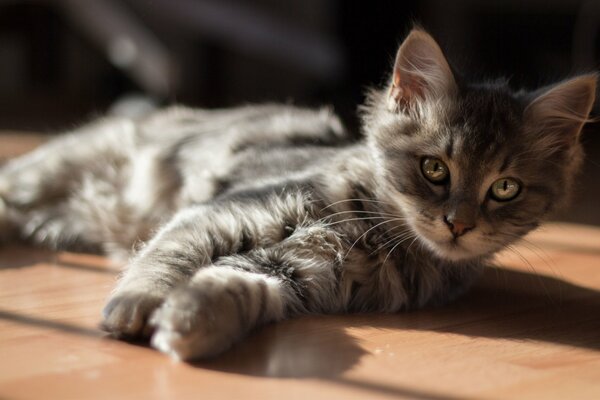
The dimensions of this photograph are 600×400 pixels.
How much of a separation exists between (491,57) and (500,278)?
3.51 meters

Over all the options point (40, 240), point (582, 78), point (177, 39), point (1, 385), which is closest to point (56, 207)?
point (40, 240)

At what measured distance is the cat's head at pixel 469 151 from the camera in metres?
2.08

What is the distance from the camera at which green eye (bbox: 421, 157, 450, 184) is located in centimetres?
212

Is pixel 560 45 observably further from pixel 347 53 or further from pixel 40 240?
pixel 40 240

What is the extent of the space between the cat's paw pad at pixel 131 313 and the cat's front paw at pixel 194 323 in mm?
42

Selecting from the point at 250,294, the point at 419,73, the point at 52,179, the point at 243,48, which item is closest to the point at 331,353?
the point at 250,294

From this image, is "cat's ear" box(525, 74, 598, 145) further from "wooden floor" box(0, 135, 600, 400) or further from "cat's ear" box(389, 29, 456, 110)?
"wooden floor" box(0, 135, 600, 400)

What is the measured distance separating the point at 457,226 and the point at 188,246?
680 millimetres

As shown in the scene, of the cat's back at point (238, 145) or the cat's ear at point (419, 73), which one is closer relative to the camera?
the cat's ear at point (419, 73)

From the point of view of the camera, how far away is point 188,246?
2.07 metres

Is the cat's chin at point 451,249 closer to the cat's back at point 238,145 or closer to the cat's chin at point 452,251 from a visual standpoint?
the cat's chin at point 452,251

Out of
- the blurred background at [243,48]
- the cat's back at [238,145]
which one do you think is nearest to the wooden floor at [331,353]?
the cat's back at [238,145]

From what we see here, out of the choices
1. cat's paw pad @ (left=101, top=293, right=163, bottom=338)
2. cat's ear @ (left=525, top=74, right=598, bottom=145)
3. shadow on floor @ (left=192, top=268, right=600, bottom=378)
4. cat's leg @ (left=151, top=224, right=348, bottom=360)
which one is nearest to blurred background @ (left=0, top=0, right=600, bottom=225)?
shadow on floor @ (left=192, top=268, right=600, bottom=378)

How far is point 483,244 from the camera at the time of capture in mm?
2111
